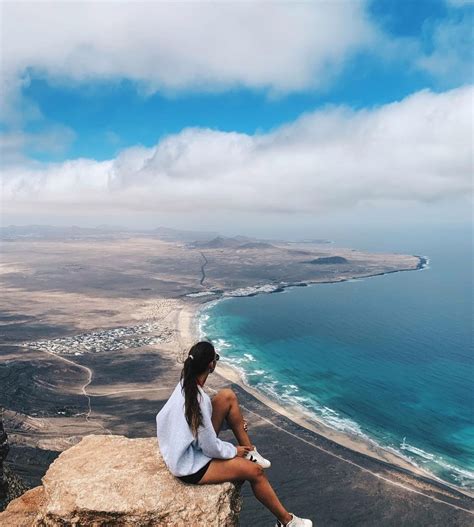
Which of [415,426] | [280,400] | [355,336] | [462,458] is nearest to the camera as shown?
[462,458]

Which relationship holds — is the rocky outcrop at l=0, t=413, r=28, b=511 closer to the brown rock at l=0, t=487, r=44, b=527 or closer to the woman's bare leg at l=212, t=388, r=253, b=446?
the brown rock at l=0, t=487, r=44, b=527

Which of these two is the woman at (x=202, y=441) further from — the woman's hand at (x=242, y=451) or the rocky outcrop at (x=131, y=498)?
the rocky outcrop at (x=131, y=498)

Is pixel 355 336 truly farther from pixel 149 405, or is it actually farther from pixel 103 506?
pixel 103 506

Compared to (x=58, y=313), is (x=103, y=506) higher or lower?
higher

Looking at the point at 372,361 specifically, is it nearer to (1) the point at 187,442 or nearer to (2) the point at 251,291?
(2) the point at 251,291

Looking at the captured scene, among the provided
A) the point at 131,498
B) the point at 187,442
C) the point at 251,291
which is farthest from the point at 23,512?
the point at 251,291

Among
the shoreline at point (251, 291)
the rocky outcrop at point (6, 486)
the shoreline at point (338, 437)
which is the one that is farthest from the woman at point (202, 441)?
the shoreline at point (251, 291)

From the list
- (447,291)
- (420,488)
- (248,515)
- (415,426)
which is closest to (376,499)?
(420,488)
